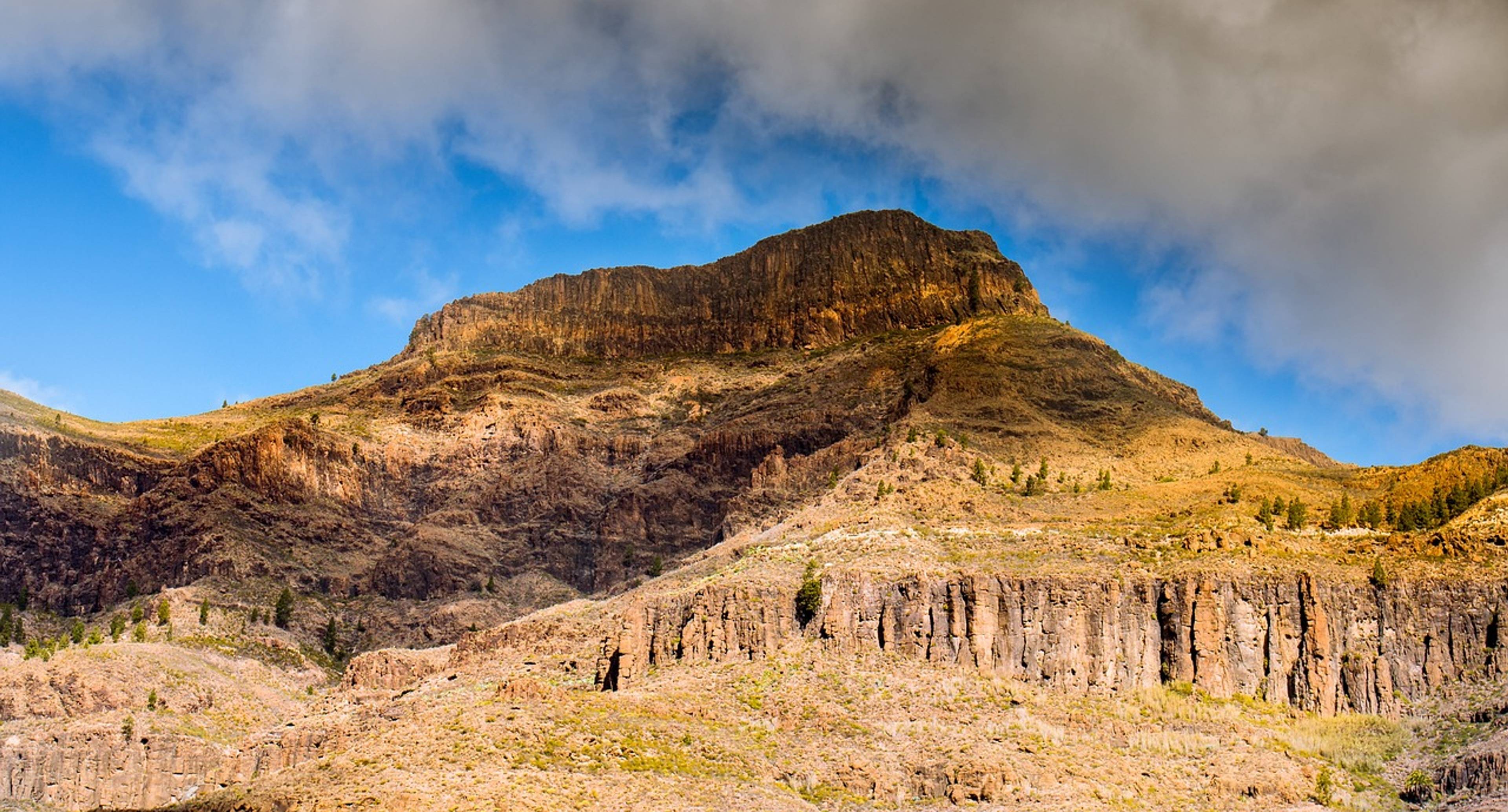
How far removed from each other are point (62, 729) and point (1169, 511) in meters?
99.7

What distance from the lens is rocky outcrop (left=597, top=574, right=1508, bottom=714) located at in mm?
139375

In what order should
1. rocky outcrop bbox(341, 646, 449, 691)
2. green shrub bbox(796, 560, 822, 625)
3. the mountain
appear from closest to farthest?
the mountain → green shrub bbox(796, 560, 822, 625) → rocky outcrop bbox(341, 646, 449, 691)

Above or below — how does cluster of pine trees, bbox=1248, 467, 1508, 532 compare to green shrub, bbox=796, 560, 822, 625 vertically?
above

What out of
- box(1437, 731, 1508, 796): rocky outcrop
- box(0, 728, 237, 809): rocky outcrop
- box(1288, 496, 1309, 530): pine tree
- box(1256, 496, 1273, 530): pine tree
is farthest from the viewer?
box(0, 728, 237, 809): rocky outcrop

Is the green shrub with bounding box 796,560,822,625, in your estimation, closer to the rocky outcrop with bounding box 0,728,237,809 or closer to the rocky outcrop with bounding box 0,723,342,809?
the rocky outcrop with bounding box 0,723,342,809

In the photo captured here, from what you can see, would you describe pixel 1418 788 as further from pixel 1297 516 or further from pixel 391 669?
pixel 391 669

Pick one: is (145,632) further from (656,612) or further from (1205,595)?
(1205,595)

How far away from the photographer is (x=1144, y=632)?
144 meters

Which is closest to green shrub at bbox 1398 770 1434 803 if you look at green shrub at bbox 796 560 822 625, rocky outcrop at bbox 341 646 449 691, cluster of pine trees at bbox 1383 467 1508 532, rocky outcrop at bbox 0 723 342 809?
cluster of pine trees at bbox 1383 467 1508 532

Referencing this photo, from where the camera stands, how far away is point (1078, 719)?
445ft

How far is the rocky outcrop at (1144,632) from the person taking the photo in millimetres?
139375

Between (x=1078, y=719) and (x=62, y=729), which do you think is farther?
(x=62, y=729)

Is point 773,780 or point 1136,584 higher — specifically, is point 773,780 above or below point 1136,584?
below

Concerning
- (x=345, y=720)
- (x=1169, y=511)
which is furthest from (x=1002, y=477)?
(x=345, y=720)
